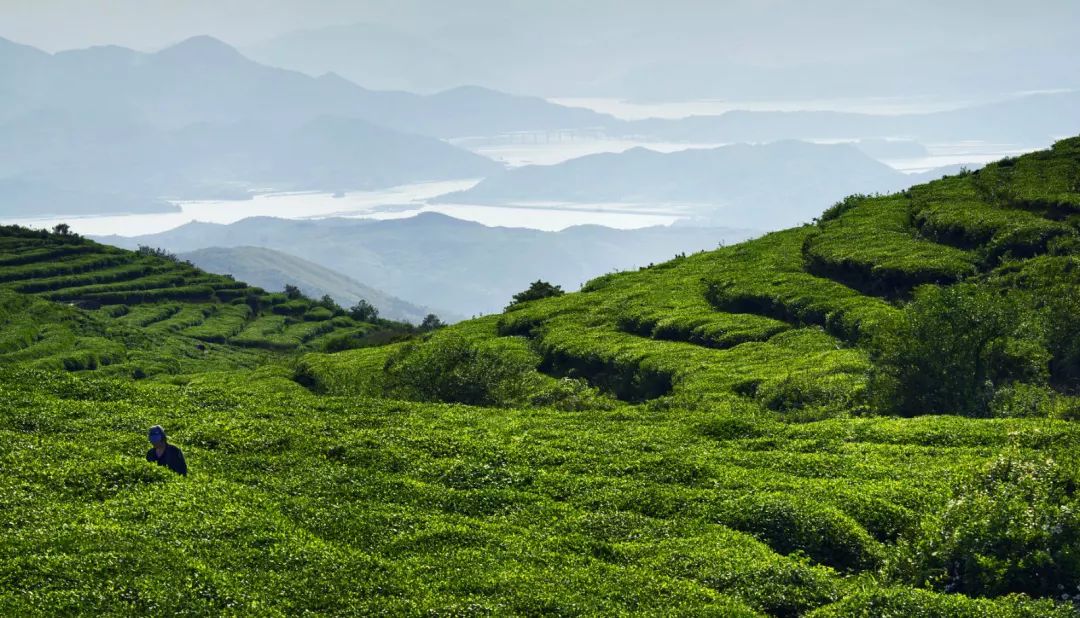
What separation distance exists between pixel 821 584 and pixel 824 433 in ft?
57.6

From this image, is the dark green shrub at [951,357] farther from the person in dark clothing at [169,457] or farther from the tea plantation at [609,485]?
the person in dark clothing at [169,457]

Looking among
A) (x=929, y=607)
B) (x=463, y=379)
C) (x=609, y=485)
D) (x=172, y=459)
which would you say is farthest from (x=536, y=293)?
(x=929, y=607)

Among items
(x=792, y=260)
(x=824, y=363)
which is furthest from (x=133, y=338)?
(x=824, y=363)

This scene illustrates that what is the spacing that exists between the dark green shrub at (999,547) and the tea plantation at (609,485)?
0.28 feet

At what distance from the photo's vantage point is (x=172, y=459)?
35.8m

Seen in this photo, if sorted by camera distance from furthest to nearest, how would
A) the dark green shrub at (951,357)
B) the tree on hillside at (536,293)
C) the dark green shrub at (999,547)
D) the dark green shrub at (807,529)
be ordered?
1. the tree on hillside at (536,293)
2. the dark green shrub at (951,357)
3. the dark green shrub at (807,529)
4. the dark green shrub at (999,547)

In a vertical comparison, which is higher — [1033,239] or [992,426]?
[1033,239]

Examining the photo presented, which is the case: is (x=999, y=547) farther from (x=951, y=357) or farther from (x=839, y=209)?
(x=839, y=209)

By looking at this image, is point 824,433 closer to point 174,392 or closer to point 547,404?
point 547,404

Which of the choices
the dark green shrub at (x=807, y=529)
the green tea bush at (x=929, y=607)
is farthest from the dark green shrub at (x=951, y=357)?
the green tea bush at (x=929, y=607)

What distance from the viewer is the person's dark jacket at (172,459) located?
35750mm

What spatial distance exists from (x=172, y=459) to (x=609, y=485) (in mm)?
17359

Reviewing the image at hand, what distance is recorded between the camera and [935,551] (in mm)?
29672

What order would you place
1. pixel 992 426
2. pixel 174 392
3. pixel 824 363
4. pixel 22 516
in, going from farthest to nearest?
pixel 824 363, pixel 174 392, pixel 992 426, pixel 22 516
